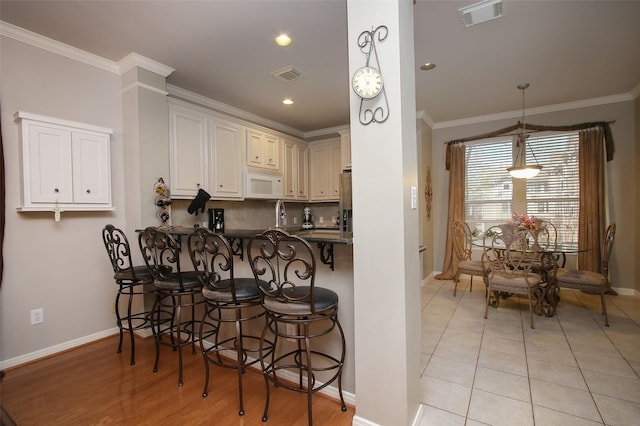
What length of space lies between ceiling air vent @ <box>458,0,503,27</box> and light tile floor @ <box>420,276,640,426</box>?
8.86 ft

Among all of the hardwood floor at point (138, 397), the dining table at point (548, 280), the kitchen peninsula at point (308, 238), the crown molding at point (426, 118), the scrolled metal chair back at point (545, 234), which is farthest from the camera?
the crown molding at point (426, 118)

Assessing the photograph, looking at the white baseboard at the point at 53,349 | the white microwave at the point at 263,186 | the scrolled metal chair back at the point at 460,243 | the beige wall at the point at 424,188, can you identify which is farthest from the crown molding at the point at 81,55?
the scrolled metal chair back at the point at 460,243

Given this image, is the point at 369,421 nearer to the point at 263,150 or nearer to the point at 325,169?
the point at 263,150

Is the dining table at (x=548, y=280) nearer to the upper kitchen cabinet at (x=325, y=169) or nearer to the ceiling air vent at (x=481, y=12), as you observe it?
the ceiling air vent at (x=481, y=12)

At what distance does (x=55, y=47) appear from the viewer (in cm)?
253

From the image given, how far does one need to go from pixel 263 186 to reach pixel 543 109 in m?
4.32

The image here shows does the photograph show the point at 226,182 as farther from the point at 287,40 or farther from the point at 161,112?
the point at 287,40

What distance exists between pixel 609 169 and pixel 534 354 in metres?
3.31

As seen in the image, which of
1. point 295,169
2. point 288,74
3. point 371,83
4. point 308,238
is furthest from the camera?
point 295,169

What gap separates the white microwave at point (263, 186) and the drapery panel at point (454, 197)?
287 centimetres

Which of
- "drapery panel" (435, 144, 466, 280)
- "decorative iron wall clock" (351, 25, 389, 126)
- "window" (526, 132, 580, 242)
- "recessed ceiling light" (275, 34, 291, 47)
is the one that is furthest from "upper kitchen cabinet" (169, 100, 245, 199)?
"window" (526, 132, 580, 242)

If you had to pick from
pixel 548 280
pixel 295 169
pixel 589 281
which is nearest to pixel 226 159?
pixel 295 169

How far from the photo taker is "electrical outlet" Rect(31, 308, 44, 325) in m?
2.42

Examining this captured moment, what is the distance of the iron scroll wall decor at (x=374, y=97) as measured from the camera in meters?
1.46
